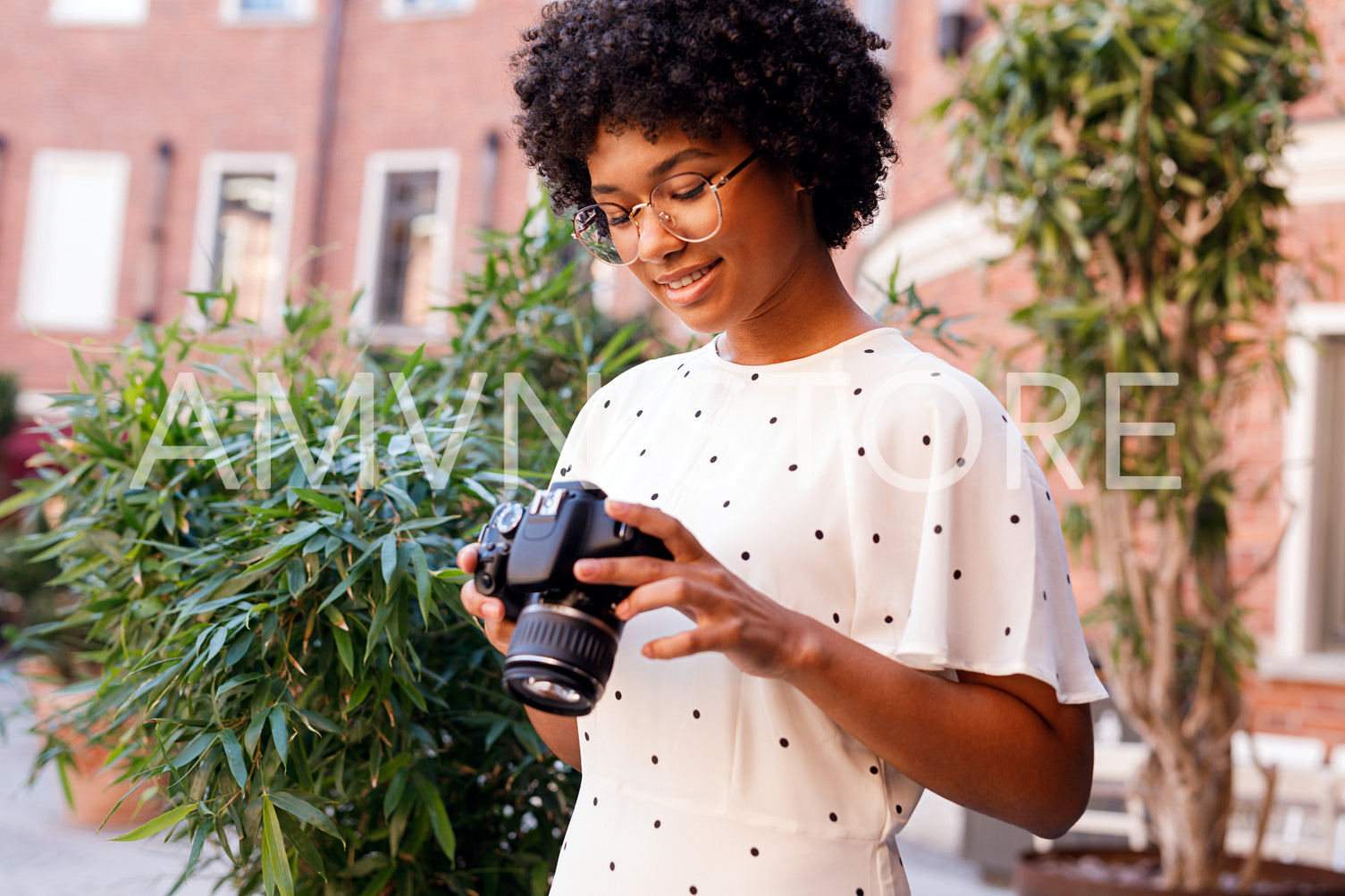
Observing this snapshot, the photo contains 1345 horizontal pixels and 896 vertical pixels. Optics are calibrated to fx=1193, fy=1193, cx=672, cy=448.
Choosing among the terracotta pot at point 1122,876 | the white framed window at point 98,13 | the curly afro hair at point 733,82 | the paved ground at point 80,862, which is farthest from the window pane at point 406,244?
the curly afro hair at point 733,82

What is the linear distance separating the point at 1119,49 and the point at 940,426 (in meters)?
3.35

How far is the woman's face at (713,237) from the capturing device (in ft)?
4.19

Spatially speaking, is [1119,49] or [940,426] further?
[1119,49]

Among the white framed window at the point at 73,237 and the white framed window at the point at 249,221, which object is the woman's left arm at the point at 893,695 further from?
the white framed window at the point at 73,237

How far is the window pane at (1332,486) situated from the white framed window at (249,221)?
37.0 feet

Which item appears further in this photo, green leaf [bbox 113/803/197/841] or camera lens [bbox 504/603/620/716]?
green leaf [bbox 113/803/197/841]

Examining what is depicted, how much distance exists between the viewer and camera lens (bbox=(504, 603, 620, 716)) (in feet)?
3.36

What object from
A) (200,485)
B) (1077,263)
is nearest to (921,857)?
(1077,263)

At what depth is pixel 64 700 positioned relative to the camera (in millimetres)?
5363

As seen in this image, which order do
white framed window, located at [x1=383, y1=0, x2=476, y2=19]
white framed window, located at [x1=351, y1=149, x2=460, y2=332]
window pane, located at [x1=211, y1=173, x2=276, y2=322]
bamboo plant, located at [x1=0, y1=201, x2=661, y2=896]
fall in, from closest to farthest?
bamboo plant, located at [x1=0, y1=201, x2=661, y2=896]
white framed window, located at [x1=383, y1=0, x2=476, y2=19]
white framed window, located at [x1=351, y1=149, x2=460, y2=332]
window pane, located at [x1=211, y1=173, x2=276, y2=322]

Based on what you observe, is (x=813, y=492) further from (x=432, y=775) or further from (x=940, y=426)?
(x=432, y=775)

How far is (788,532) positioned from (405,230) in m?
13.6

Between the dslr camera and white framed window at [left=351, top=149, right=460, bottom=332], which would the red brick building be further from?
the dslr camera

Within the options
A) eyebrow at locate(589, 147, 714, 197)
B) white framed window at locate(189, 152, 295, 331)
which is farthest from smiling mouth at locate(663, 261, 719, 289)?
white framed window at locate(189, 152, 295, 331)
